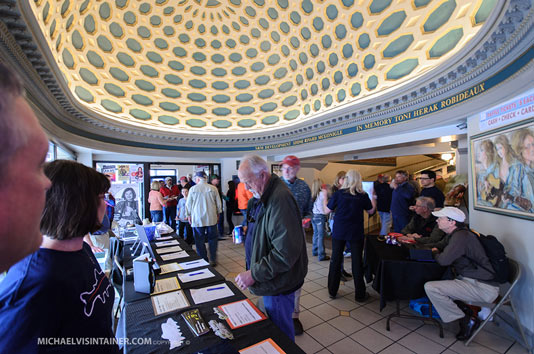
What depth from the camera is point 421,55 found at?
4.41m

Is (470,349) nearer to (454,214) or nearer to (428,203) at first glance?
(454,214)

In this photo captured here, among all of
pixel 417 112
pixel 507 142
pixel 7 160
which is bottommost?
pixel 7 160

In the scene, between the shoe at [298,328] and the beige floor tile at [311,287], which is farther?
the beige floor tile at [311,287]

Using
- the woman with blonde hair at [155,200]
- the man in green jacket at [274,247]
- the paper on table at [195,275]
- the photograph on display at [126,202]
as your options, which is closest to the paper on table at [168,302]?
the paper on table at [195,275]

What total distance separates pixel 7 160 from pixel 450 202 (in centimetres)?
509

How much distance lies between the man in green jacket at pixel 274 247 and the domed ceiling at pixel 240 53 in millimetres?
4029

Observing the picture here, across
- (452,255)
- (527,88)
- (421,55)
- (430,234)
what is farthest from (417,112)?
(452,255)

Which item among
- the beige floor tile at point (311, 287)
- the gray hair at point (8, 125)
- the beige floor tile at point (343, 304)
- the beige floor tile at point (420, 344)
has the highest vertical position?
the gray hair at point (8, 125)

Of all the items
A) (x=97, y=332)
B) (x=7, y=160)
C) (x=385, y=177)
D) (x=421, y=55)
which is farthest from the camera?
(x=385, y=177)

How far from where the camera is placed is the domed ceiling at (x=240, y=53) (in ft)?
14.4

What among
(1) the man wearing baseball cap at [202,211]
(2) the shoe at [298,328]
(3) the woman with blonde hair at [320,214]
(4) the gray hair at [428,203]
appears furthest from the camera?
(3) the woman with blonde hair at [320,214]

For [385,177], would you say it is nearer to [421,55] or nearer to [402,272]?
[421,55]

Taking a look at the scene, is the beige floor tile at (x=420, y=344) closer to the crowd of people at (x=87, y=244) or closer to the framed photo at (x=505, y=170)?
the crowd of people at (x=87, y=244)

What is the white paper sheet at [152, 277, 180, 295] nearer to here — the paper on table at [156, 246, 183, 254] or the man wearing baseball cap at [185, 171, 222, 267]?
the paper on table at [156, 246, 183, 254]
